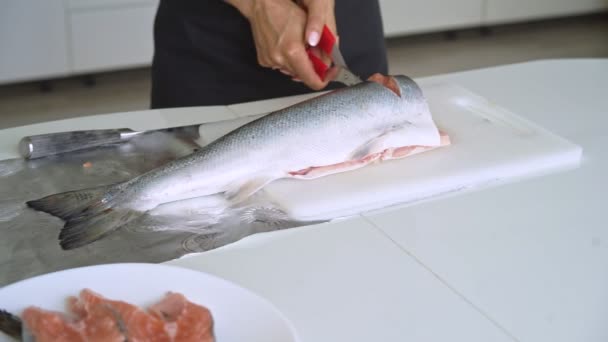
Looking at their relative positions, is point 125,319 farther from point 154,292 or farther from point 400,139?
point 400,139

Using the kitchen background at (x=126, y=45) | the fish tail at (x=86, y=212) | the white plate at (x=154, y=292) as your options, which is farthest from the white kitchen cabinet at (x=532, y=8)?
the white plate at (x=154, y=292)

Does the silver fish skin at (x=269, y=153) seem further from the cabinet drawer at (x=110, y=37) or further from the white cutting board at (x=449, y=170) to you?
the cabinet drawer at (x=110, y=37)

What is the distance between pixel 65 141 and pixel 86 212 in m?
0.25

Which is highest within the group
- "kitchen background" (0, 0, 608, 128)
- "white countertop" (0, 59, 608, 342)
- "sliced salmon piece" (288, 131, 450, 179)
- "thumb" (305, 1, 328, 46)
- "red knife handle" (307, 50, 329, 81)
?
"thumb" (305, 1, 328, 46)

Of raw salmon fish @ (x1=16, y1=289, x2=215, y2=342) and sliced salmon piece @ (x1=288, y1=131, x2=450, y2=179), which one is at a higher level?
raw salmon fish @ (x1=16, y1=289, x2=215, y2=342)

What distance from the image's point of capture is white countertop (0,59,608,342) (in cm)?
86

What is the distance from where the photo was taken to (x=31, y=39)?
3.30 meters

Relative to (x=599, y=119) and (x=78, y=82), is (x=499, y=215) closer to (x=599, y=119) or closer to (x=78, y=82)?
(x=599, y=119)

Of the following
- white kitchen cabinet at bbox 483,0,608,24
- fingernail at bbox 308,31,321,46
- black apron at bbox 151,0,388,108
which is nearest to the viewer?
fingernail at bbox 308,31,321,46

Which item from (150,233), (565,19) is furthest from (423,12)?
(150,233)

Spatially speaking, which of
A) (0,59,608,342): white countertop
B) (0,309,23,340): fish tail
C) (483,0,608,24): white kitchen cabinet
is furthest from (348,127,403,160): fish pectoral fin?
(483,0,608,24): white kitchen cabinet

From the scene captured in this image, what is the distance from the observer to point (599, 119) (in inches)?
56.9

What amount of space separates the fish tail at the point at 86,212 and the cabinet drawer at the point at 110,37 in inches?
97.3

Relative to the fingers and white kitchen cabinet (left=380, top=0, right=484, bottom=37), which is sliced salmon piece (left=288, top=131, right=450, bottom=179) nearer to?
the fingers
